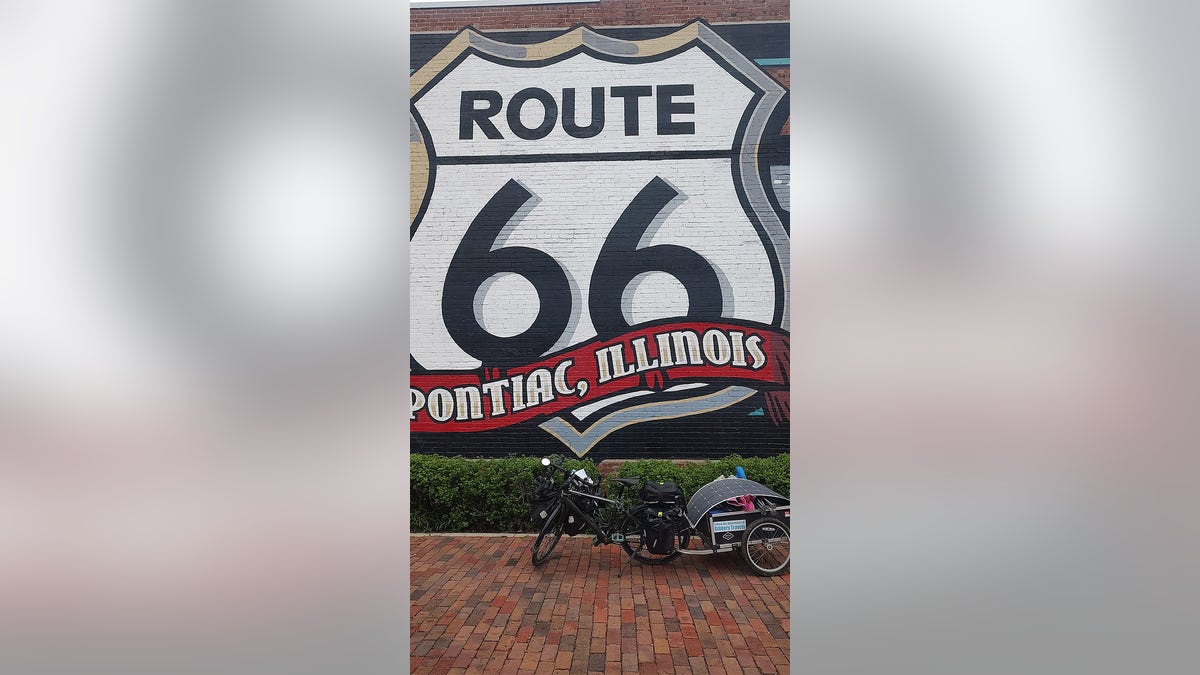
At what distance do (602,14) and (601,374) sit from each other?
4140 mm

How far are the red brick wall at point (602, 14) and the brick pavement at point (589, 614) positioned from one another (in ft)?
19.2

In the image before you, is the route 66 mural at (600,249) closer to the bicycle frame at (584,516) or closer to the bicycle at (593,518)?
the bicycle at (593,518)

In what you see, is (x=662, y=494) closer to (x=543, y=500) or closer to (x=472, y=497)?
(x=543, y=500)

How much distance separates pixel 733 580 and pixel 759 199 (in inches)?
166

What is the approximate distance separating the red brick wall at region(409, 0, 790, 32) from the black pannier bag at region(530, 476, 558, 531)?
5.24 meters

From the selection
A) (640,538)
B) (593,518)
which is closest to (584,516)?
(593,518)

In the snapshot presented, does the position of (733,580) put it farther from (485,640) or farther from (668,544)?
(485,640)

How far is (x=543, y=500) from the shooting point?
6320mm

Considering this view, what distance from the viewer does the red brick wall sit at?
8016mm

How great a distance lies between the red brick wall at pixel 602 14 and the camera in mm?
8016

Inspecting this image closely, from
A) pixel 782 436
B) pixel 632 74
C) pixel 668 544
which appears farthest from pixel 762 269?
pixel 668 544

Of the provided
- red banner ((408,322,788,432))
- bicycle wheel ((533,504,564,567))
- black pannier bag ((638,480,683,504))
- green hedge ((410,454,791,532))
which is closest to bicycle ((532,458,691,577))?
bicycle wheel ((533,504,564,567))

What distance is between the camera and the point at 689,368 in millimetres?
7969

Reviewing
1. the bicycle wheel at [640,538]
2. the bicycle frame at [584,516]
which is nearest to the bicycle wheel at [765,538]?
the bicycle wheel at [640,538]
